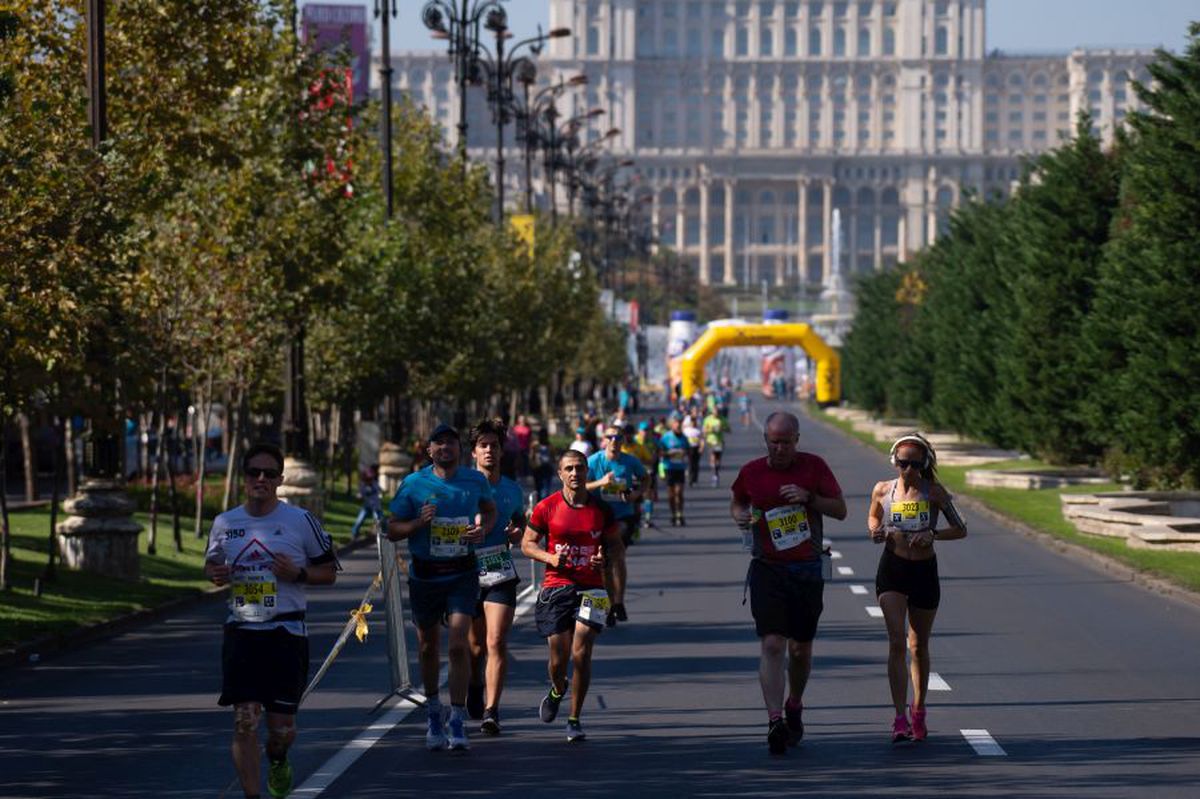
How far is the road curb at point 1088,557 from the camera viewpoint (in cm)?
2473

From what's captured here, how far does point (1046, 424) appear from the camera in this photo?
162 feet

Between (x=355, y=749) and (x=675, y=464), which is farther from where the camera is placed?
(x=675, y=464)

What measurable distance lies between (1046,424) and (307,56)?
20088mm

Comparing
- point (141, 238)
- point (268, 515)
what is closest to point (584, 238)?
point (141, 238)

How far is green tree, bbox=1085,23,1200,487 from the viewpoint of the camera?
1362 inches

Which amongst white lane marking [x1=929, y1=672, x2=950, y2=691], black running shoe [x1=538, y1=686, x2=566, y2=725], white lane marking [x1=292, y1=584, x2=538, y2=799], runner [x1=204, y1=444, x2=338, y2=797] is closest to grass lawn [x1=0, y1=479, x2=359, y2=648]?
white lane marking [x1=292, y1=584, x2=538, y2=799]

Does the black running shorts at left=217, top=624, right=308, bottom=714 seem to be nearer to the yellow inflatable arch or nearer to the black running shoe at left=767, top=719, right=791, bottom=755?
the black running shoe at left=767, top=719, right=791, bottom=755

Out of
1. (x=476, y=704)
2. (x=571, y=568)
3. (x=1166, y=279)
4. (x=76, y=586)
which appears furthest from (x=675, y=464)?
(x=571, y=568)

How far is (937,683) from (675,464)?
839 inches

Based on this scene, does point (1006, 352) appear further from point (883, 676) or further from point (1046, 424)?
point (883, 676)

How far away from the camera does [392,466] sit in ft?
153

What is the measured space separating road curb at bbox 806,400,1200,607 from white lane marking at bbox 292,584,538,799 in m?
9.43

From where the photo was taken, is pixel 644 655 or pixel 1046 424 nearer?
pixel 644 655

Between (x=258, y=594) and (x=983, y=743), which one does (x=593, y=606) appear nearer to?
(x=983, y=743)
